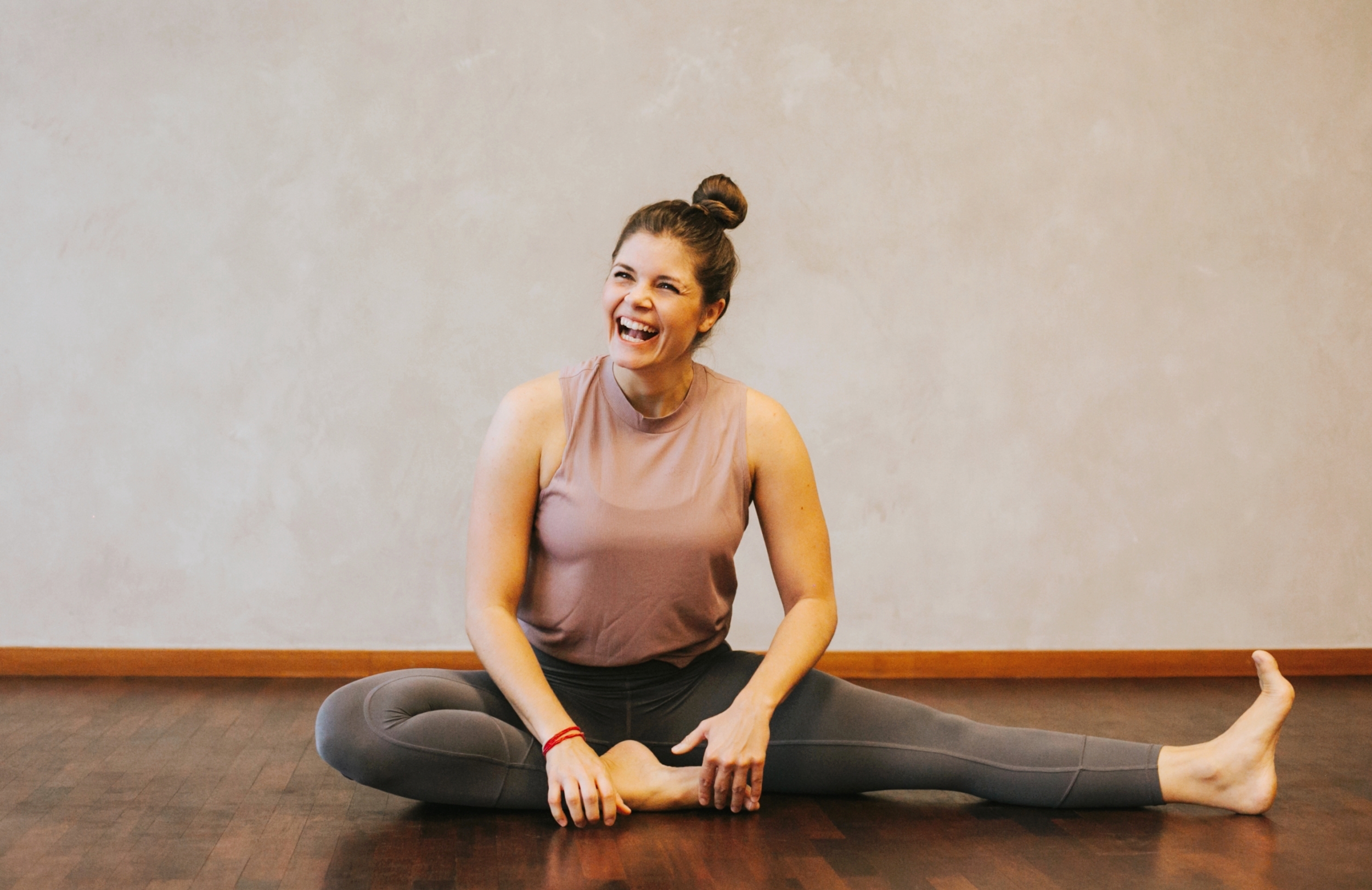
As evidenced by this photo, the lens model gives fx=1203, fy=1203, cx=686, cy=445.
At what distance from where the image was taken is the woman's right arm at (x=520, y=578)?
1.62 metres

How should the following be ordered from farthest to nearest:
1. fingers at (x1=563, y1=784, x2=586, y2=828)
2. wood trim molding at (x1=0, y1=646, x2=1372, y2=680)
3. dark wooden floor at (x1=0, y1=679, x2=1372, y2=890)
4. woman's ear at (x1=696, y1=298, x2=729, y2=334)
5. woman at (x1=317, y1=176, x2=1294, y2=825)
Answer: wood trim molding at (x1=0, y1=646, x2=1372, y2=680), woman's ear at (x1=696, y1=298, x2=729, y2=334), woman at (x1=317, y1=176, x2=1294, y2=825), fingers at (x1=563, y1=784, x2=586, y2=828), dark wooden floor at (x1=0, y1=679, x2=1372, y2=890)

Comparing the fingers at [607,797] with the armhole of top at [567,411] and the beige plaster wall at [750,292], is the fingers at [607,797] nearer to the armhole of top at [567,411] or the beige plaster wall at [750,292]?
the armhole of top at [567,411]

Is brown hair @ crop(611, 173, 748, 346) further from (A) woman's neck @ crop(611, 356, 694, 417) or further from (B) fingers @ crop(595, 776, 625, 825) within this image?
(B) fingers @ crop(595, 776, 625, 825)

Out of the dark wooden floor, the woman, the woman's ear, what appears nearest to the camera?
the dark wooden floor

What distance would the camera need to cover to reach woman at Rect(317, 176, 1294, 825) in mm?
1703

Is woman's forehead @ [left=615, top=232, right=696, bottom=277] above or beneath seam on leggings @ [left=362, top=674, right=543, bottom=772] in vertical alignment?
above

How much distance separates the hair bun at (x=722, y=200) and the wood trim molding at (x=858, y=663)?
3.70 ft

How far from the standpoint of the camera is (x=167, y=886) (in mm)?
1415

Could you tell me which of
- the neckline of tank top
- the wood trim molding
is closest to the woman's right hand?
the neckline of tank top

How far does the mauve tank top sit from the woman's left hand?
0.17 m

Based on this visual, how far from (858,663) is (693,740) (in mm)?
1379

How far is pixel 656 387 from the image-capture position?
1825 millimetres

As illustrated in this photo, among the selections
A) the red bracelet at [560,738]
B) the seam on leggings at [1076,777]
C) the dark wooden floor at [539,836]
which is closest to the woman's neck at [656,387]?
the red bracelet at [560,738]

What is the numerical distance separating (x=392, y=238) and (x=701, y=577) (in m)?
1.45
